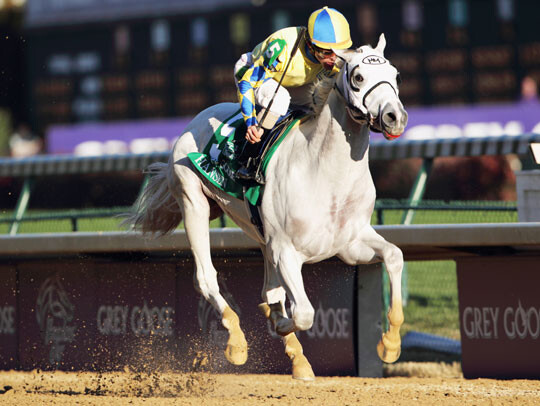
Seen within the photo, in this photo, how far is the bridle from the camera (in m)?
5.77

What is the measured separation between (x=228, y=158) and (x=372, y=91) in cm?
162

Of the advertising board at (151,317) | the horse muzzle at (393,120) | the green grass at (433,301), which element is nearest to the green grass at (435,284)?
the green grass at (433,301)

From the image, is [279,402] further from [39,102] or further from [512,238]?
[39,102]

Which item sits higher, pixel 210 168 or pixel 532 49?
pixel 532 49

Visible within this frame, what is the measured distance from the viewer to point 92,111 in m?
22.2

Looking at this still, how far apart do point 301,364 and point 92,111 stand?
16.0m

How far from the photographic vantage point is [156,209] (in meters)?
8.14

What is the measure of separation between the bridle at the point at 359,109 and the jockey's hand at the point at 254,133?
66 centimetres

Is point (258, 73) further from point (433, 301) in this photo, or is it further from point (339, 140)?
point (433, 301)

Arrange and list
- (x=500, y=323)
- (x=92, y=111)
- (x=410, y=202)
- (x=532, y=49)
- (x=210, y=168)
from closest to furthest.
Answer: (x=210, y=168), (x=500, y=323), (x=410, y=202), (x=532, y=49), (x=92, y=111)

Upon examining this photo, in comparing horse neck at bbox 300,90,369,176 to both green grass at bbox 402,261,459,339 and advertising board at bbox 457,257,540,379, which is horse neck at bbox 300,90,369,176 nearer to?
advertising board at bbox 457,257,540,379

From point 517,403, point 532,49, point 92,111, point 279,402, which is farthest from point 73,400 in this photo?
point 92,111

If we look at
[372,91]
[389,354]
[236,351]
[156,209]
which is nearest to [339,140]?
[372,91]

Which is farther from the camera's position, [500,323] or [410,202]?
[410,202]
